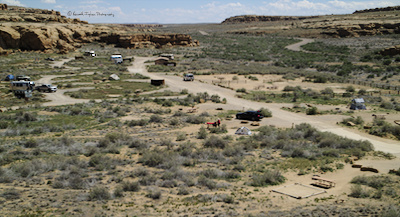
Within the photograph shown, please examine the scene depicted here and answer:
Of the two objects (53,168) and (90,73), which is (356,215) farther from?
(90,73)

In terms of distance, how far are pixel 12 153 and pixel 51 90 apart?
27856mm

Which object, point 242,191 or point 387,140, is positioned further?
point 387,140

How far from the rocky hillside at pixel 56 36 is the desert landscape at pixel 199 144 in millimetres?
24550

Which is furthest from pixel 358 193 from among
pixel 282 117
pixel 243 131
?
pixel 282 117

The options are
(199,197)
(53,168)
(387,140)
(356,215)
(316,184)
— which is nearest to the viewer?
(356,215)

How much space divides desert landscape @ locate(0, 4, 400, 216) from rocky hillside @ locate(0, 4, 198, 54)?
80.5 feet

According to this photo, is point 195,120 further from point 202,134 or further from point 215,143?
point 215,143

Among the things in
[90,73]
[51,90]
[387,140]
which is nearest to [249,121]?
[387,140]

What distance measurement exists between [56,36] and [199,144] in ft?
291

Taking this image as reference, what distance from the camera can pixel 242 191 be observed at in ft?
60.6

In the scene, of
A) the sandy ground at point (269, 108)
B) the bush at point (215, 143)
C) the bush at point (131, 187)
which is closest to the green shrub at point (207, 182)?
the bush at point (131, 187)

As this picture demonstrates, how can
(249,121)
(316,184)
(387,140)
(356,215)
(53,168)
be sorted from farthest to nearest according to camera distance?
(249,121)
(387,140)
(53,168)
(316,184)
(356,215)

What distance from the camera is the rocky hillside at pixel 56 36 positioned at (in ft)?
307

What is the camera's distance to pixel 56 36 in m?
102
